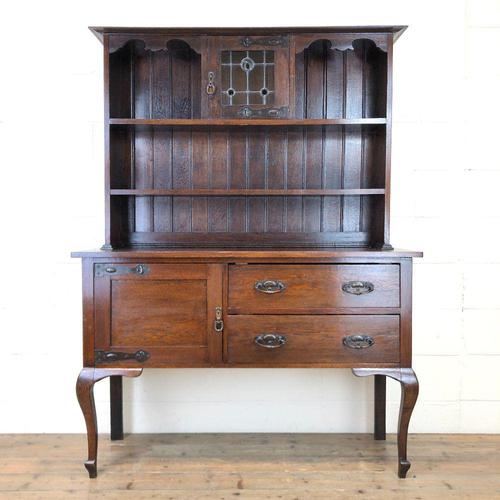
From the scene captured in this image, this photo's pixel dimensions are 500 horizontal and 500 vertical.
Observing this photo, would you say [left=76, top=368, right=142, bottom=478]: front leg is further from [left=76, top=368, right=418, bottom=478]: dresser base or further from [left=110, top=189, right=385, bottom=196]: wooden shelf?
[left=110, top=189, right=385, bottom=196]: wooden shelf

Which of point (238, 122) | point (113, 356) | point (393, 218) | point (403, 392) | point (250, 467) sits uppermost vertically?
point (238, 122)

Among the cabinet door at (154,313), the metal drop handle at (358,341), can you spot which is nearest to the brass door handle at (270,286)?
the cabinet door at (154,313)

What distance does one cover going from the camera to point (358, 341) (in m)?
2.31

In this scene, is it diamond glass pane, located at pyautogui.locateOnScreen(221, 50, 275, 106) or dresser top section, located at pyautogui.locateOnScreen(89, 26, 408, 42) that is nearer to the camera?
dresser top section, located at pyautogui.locateOnScreen(89, 26, 408, 42)

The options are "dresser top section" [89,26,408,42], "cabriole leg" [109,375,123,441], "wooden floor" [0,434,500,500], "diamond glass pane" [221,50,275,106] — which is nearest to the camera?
"wooden floor" [0,434,500,500]

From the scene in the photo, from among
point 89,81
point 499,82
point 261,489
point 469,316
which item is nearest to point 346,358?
point 261,489

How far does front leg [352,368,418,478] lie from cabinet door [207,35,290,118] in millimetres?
1200

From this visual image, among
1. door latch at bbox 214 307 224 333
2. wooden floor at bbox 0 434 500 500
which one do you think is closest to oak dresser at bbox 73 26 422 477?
door latch at bbox 214 307 224 333

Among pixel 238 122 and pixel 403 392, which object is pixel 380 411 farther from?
pixel 238 122

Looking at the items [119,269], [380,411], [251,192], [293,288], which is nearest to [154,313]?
[119,269]

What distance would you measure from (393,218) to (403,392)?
0.95 meters

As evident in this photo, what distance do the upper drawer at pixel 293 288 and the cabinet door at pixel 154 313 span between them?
0.55ft

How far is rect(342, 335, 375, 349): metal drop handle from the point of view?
90.9 inches

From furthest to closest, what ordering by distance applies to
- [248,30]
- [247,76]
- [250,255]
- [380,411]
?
[380,411]
[247,76]
[248,30]
[250,255]
